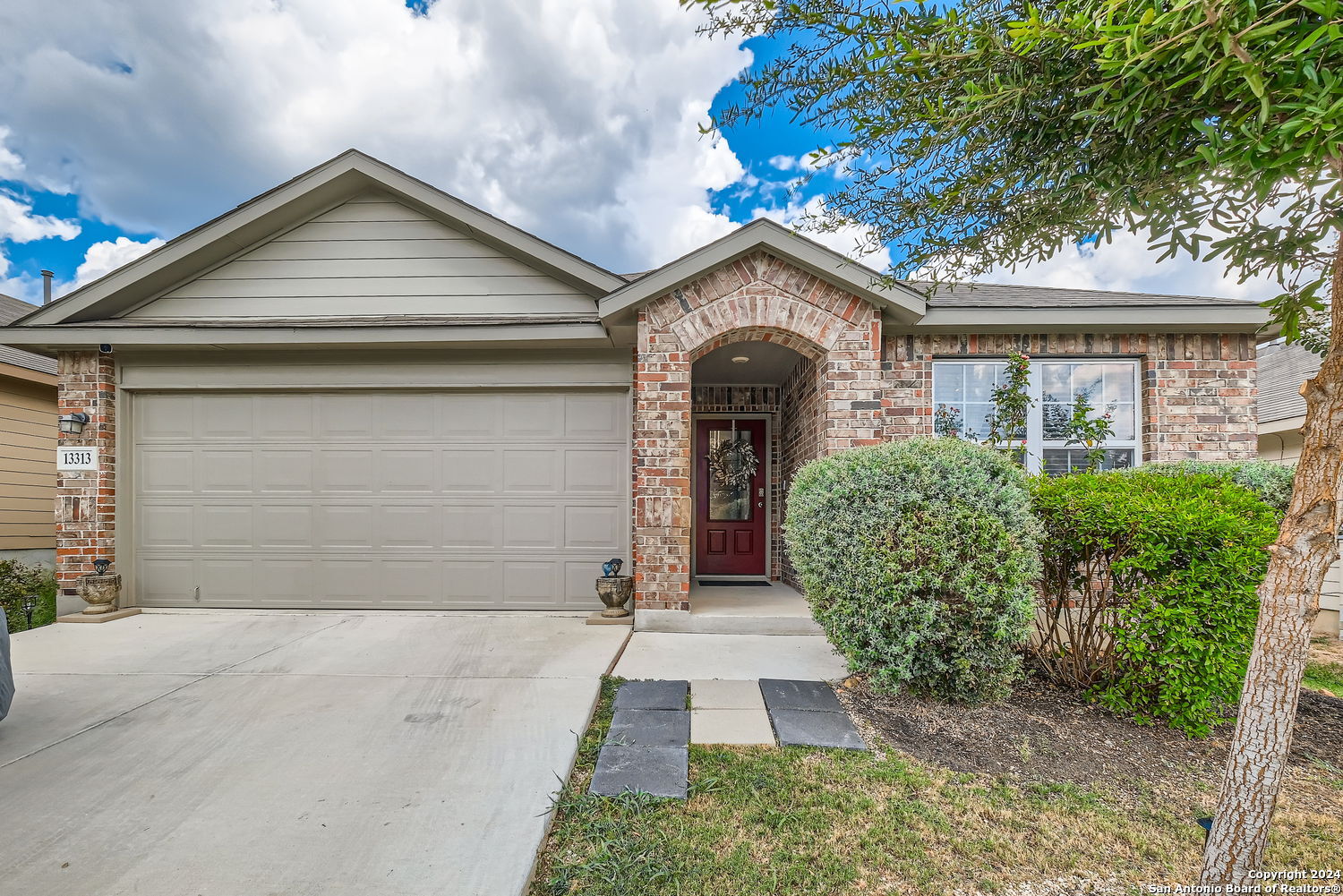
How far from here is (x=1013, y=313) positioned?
4.95 metres

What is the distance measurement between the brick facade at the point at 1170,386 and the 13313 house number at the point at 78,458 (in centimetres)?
771

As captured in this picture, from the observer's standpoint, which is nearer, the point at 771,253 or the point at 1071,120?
the point at 1071,120

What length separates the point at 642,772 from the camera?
2.35m

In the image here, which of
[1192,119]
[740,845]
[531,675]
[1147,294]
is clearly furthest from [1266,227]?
[1147,294]

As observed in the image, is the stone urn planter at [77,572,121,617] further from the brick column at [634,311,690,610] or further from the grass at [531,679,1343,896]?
the grass at [531,679,1343,896]

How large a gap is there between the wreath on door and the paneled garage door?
234cm

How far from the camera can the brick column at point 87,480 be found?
521cm

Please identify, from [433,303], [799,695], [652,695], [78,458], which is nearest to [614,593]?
[652,695]

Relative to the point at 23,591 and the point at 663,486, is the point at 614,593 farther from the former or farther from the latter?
the point at 23,591

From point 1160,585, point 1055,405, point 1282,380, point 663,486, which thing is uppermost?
point 1282,380

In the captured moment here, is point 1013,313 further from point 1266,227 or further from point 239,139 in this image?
point 239,139

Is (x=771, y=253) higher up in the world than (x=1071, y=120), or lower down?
higher up

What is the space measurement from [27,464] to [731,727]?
31.5ft

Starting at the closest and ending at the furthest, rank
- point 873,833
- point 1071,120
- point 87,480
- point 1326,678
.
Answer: point 1071,120 → point 873,833 → point 1326,678 → point 87,480
